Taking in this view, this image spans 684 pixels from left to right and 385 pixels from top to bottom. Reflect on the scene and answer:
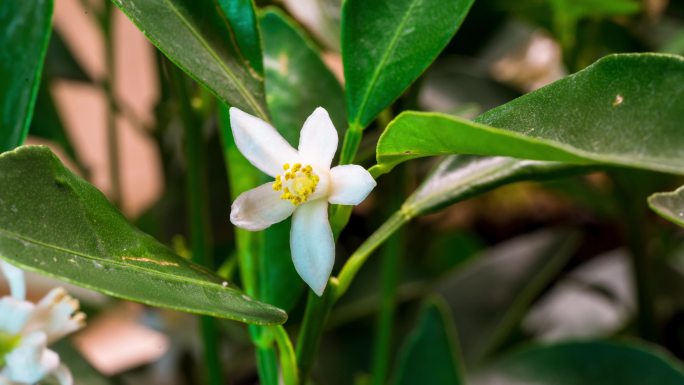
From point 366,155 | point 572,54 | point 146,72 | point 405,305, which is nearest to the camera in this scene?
point 366,155

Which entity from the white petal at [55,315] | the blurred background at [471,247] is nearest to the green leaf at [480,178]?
the white petal at [55,315]

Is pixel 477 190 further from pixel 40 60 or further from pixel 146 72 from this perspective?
pixel 146 72

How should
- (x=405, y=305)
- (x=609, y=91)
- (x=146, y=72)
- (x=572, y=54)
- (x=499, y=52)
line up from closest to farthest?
(x=609, y=91)
(x=572, y=54)
(x=405, y=305)
(x=499, y=52)
(x=146, y=72)

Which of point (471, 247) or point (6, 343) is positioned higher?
point (6, 343)

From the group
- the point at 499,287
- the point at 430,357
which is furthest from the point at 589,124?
the point at 499,287

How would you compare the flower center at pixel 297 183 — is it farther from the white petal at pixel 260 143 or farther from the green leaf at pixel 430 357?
the green leaf at pixel 430 357

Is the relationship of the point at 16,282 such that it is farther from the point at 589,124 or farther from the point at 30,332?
the point at 589,124

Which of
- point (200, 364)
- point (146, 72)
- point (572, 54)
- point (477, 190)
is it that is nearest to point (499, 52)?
point (572, 54)
